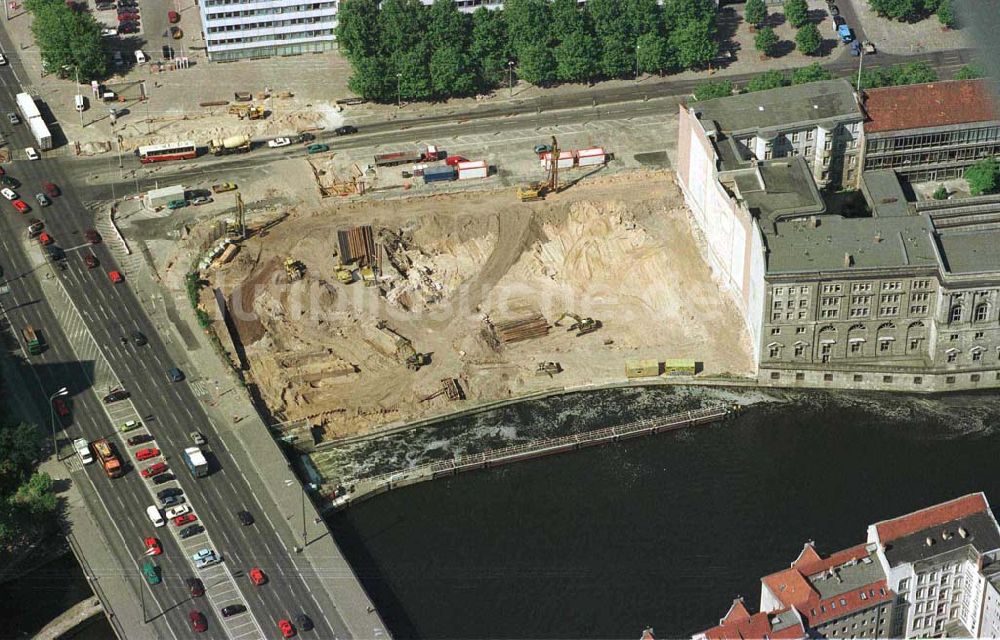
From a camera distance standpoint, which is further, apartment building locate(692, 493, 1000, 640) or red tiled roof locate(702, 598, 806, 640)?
apartment building locate(692, 493, 1000, 640)

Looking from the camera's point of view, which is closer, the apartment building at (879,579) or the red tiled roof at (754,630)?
the red tiled roof at (754,630)

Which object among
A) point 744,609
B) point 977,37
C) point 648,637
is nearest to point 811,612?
point 744,609

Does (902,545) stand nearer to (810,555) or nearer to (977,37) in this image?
(810,555)

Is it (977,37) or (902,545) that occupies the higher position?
(977,37)

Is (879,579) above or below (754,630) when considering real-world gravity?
above

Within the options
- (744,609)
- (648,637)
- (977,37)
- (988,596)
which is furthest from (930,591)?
(977,37)

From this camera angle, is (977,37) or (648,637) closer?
(977,37)

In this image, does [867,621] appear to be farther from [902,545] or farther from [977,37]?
[977,37]

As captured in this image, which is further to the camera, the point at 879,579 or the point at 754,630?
the point at 879,579

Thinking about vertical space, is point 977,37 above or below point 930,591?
above
